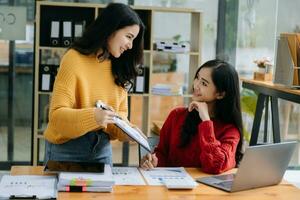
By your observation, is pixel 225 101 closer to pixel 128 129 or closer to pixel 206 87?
pixel 206 87

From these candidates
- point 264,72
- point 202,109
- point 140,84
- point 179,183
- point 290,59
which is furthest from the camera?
point 140,84

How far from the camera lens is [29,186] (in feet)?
6.32

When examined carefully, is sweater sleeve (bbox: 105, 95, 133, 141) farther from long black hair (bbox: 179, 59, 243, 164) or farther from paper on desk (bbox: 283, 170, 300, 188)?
paper on desk (bbox: 283, 170, 300, 188)

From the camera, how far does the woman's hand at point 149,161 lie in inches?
90.4

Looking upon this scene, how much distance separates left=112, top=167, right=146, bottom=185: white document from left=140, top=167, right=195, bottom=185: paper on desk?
3cm

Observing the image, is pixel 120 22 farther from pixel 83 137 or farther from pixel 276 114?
pixel 276 114

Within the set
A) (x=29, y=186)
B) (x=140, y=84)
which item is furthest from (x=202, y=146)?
(x=140, y=84)

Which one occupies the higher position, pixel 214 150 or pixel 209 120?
pixel 209 120

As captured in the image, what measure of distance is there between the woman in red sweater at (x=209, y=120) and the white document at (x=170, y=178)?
91 mm

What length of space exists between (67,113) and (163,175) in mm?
479

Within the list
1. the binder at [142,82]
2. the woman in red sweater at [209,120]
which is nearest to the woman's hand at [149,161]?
the woman in red sweater at [209,120]

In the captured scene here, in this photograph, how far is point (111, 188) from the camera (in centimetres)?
194

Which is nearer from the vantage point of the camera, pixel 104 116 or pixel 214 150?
pixel 104 116

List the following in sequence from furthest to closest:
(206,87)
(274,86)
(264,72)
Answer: (264,72) → (274,86) → (206,87)
